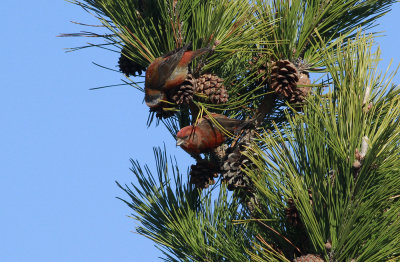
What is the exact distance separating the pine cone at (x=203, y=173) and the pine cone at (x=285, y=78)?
1.54 feet

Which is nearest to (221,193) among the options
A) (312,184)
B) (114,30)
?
(312,184)

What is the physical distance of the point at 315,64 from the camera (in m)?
3.45

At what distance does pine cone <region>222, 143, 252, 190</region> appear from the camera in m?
3.28

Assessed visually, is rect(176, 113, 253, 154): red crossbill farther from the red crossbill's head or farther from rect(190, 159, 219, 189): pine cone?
rect(190, 159, 219, 189): pine cone

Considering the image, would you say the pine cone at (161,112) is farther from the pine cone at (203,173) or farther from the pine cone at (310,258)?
the pine cone at (310,258)

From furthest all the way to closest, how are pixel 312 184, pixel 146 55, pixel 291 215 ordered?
pixel 146 55, pixel 291 215, pixel 312 184

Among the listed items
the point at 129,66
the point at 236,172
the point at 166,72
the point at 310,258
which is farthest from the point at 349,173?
the point at 129,66

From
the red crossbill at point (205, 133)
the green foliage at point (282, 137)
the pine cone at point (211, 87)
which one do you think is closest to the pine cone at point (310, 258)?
the green foliage at point (282, 137)

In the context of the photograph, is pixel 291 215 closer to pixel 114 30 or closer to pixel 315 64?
pixel 315 64

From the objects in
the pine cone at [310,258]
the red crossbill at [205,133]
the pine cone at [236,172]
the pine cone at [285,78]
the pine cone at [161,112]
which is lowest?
the pine cone at [310,258]

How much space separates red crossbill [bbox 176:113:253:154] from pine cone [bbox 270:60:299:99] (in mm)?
245

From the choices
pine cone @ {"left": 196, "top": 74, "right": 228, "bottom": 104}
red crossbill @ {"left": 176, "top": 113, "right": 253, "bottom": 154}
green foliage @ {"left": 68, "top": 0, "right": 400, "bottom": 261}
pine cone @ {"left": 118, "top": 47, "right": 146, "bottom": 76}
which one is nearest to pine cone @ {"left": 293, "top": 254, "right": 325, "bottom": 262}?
green foliage @ {"left": 68, "top": 0, "right": 400, "bottom": 261}

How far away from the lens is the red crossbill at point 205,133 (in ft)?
10.7

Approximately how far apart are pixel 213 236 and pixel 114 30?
1058 mm
